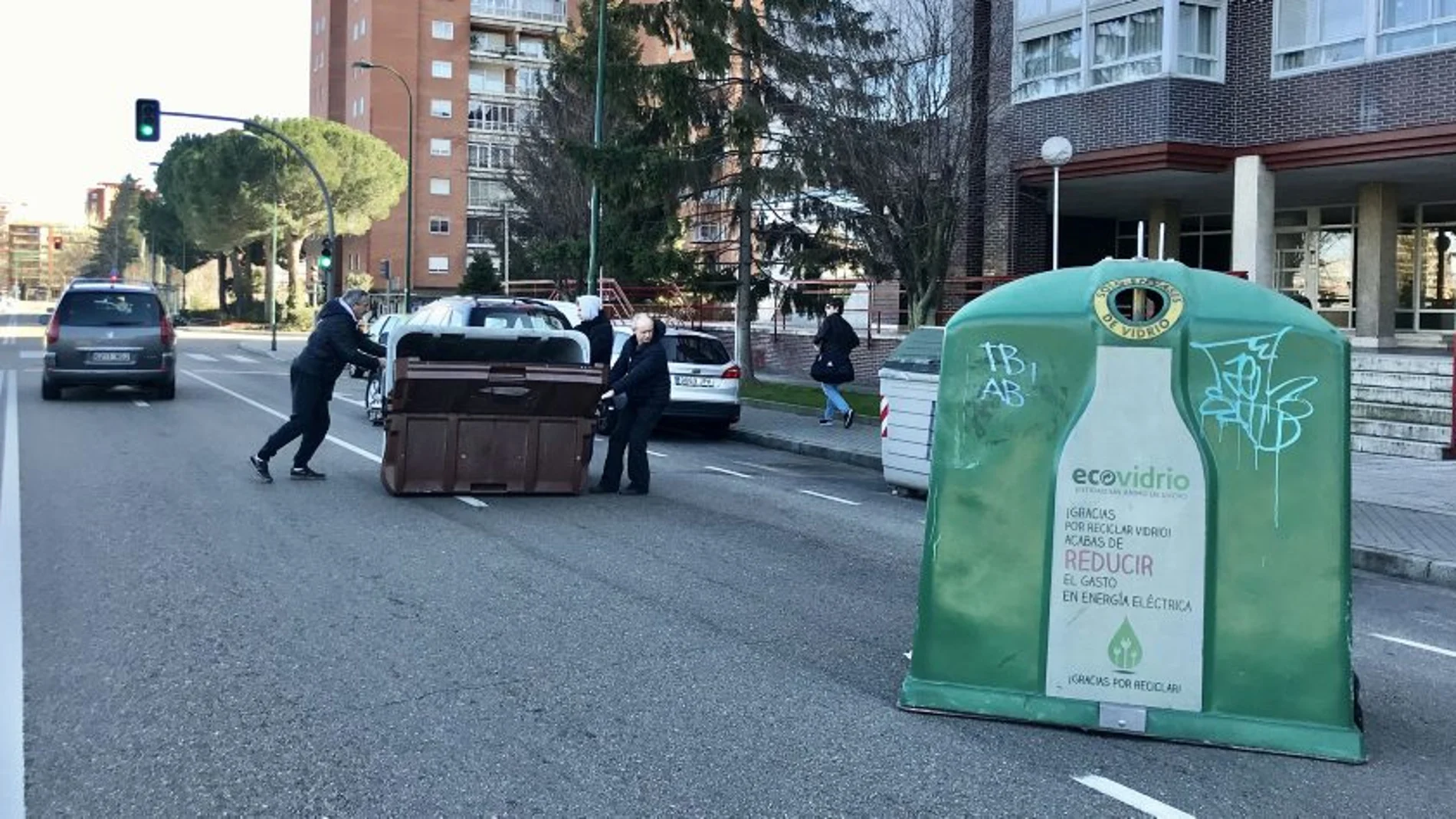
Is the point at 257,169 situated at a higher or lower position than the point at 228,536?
higher

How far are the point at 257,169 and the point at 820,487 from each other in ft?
195

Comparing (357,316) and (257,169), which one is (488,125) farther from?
(357,316)

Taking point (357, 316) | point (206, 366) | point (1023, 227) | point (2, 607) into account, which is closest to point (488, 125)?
point (206, 366)

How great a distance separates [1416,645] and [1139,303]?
335 cm

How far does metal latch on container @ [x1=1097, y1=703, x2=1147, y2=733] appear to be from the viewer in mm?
5363

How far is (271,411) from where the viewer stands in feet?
65.2

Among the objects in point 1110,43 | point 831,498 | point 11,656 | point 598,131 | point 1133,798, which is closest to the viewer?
point 1133,798

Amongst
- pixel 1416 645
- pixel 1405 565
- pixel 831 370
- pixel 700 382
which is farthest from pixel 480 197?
pixel 1416 645

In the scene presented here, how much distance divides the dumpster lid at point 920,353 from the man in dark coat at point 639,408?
2372mm

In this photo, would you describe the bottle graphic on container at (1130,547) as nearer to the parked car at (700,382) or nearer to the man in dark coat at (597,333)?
the man in dark coat at (597,333)

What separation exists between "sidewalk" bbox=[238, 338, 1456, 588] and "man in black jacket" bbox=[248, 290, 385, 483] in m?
6.33

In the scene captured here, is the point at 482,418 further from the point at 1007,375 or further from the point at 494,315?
the point at 1007,375

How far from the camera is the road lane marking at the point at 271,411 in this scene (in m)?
14.5

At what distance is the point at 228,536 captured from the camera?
370 inches
